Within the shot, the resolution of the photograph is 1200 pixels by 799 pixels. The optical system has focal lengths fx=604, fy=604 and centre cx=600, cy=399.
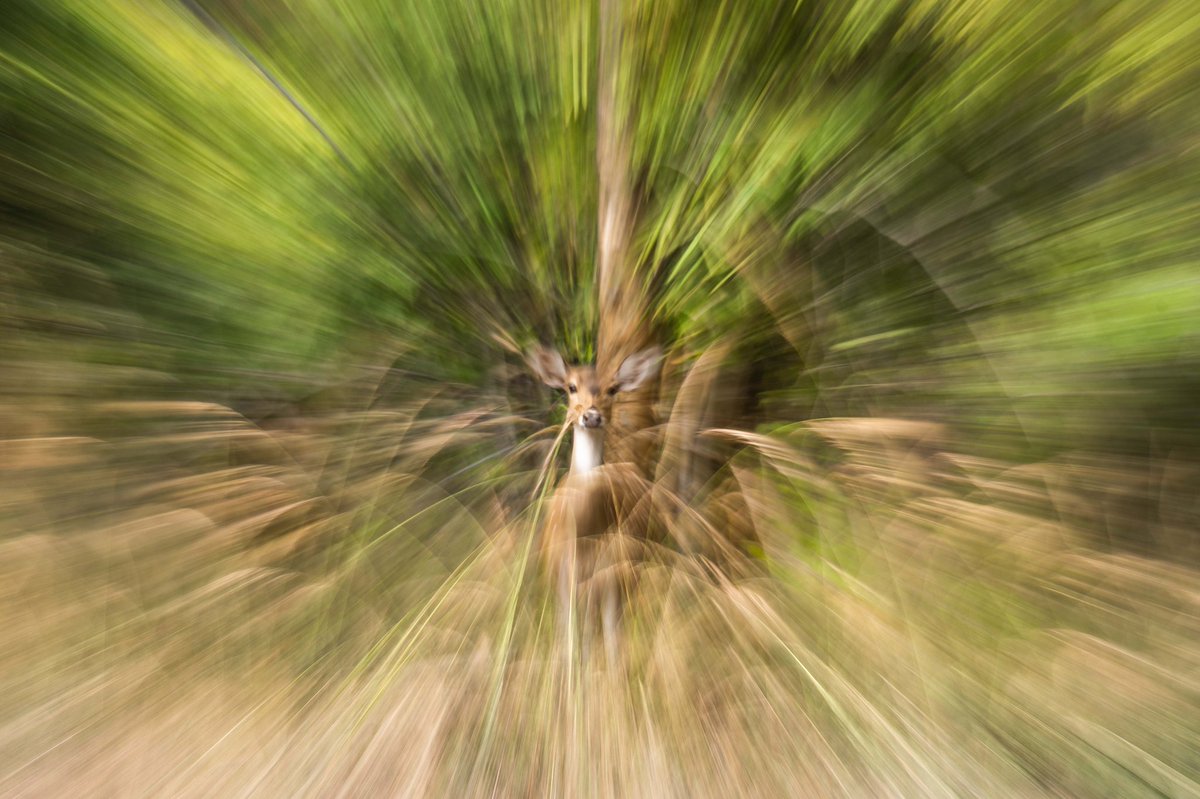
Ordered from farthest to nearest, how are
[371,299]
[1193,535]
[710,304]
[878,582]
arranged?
[371,299] < [710,304] < [878,582] < [1193,535]

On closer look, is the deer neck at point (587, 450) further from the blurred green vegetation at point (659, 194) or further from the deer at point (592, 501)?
the blurred green vegetation at point (659, 194)

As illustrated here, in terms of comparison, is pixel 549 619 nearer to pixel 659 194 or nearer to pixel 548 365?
pixel 548 365

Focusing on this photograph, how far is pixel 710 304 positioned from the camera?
68 cm

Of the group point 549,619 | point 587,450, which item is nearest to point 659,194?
point 587,450

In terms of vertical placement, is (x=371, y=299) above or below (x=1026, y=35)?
below

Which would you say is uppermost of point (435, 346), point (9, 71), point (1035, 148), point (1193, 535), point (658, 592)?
point (9, 71)

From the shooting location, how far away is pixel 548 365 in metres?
0.82

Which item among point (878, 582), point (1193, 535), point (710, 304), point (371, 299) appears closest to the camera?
point (1193, 535)

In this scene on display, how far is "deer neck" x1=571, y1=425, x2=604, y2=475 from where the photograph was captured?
2.52ft

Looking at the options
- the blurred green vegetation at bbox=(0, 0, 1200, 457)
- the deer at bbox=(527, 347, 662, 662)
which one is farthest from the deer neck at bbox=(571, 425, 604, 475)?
the blurred green vegetation at bbox=(0, 0, 1200, 457)

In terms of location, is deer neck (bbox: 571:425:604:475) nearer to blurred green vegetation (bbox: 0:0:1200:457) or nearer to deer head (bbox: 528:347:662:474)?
deer head (bbox: 528:347:662:474)

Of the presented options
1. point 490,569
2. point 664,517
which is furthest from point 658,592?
point 490,569

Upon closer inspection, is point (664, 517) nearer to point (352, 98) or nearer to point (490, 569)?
point (490, 569)

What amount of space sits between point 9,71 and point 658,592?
0.84m
